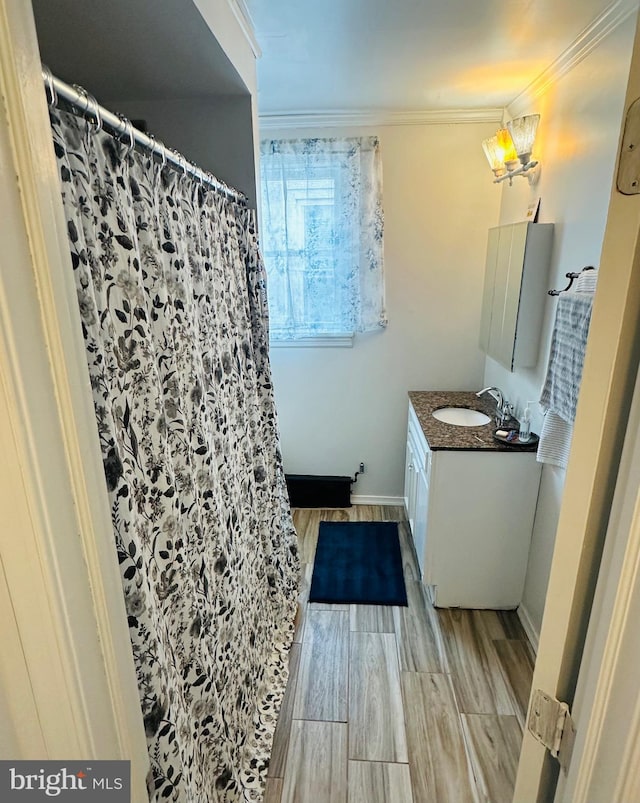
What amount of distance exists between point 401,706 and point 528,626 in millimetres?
764

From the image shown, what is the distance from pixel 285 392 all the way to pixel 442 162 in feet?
5.67

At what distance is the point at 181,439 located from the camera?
3.81 ft

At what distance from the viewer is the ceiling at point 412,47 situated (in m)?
1.51

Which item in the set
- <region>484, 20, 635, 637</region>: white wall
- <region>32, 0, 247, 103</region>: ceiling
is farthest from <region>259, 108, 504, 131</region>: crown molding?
<region>32, 0, 247, 103</region>: ceiling

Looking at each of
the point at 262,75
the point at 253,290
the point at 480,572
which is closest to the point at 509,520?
the point at 480,572

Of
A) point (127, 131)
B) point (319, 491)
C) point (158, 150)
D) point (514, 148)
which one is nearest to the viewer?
point (127, 131)

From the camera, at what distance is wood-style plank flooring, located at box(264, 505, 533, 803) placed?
1.53 meters

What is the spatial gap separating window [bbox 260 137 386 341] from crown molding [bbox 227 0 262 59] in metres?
0.91

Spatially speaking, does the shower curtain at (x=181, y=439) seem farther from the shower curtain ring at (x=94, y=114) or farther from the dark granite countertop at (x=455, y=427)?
the dark granite countertop at (x=455, y=427)

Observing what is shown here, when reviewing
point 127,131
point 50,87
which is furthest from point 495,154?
point 50,87

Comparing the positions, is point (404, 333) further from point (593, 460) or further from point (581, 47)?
point (593, 460)

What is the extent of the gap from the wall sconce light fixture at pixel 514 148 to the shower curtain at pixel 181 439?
4.48 ft

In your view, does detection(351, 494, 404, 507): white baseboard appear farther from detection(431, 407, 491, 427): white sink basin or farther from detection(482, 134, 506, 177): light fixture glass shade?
detection(482, 134, 506, 177): light fixture glass shade

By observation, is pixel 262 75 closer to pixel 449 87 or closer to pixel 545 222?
pixel 449 87
